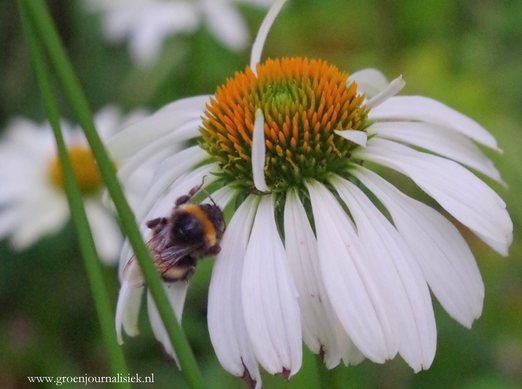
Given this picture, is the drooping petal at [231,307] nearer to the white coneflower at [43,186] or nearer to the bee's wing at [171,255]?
the bee's wing at [171,255]

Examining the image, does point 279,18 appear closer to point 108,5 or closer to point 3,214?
point 108,5

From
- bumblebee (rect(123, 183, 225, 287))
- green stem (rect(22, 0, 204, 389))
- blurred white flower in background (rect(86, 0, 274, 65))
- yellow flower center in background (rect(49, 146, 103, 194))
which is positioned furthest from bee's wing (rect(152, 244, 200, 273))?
blurred white flower in background (rect(86, 0, 274, 65))

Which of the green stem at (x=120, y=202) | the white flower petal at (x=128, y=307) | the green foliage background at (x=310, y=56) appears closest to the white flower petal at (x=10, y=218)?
the green foliage background at (x=310, y=56)

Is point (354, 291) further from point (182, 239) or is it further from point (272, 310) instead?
point (182, 239)

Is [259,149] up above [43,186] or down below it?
above

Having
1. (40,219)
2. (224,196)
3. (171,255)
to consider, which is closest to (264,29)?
(224,196)

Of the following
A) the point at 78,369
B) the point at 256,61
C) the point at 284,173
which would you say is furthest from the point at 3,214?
the point at 284,173
